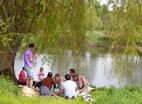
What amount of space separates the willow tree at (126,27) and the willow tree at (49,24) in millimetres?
1149

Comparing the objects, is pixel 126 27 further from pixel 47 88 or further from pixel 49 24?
pixel 47 88

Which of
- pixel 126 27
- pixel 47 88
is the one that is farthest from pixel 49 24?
pixel 126 27

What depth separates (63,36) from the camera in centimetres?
602

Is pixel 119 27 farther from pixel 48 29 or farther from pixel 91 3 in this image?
pixel 48 29

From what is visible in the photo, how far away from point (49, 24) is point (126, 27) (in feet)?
6.77

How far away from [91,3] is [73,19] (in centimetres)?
59

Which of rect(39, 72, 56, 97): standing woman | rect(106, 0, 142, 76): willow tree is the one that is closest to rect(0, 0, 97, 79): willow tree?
rect(39, 72, 56, 97): standing woman

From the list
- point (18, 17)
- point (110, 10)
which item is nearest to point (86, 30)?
point (110, 10)

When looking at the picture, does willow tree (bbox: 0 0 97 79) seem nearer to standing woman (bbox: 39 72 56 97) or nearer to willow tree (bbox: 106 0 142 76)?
standing woman (bbox: 39 72 56 97)

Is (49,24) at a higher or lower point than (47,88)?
higher

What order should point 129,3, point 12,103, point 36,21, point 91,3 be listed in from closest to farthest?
point 12,103, point 129,3, point 91,3, point 36,21

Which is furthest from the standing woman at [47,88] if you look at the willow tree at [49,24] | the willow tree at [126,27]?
the willow tree at [126,27]

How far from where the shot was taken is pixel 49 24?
19.1 ft

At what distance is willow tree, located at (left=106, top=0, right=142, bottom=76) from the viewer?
447 centimetres
